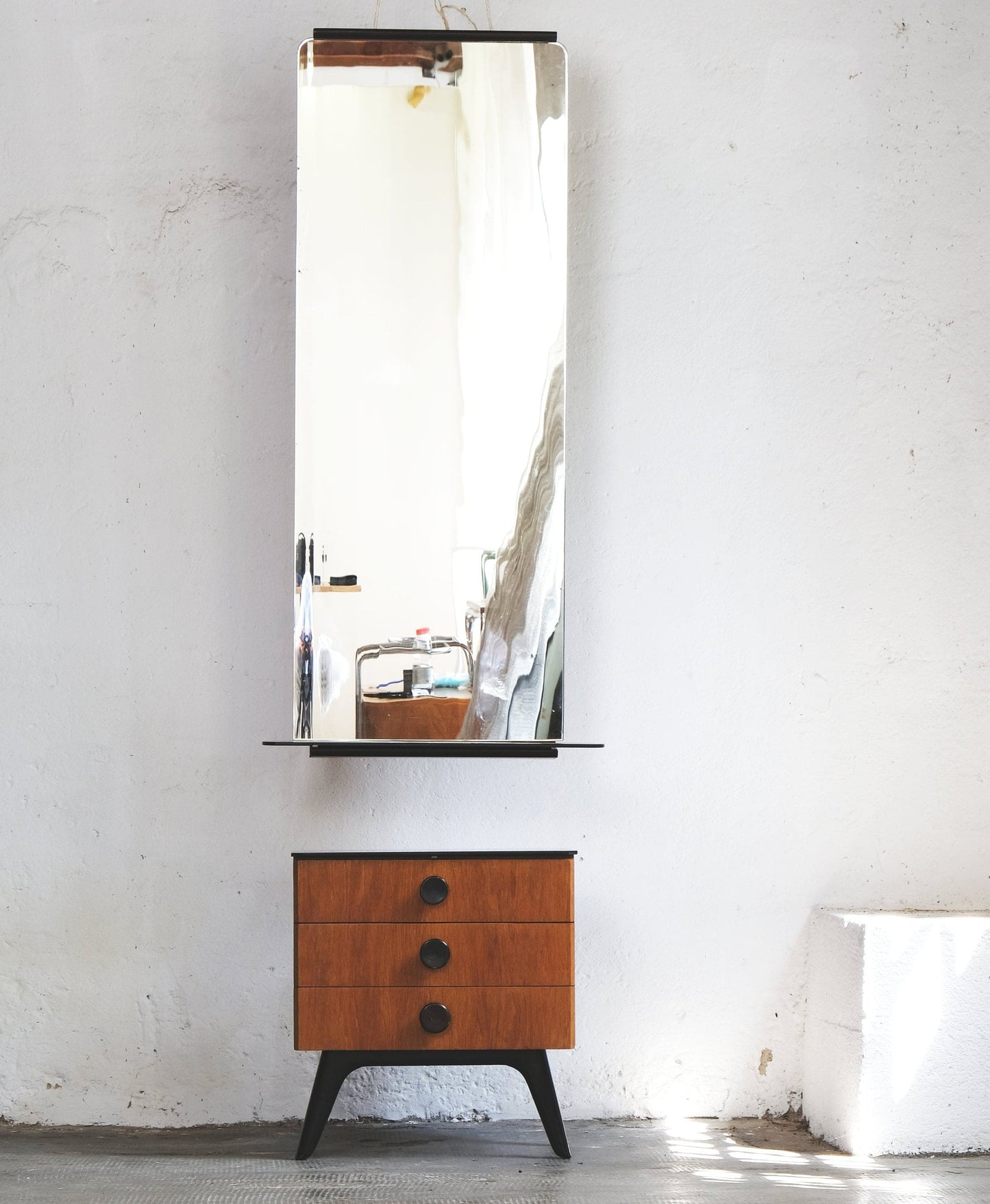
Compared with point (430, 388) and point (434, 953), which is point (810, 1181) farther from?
point (430, 388)

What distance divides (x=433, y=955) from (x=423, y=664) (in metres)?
0.55

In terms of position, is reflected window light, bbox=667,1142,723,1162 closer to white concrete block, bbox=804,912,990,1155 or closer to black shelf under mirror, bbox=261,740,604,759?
white concrete block, bbox=804,912,990,1155

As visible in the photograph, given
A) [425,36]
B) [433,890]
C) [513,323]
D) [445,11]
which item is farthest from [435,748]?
[445,11]

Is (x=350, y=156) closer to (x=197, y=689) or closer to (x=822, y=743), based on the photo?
(x=197, y=689)

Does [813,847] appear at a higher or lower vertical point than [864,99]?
lower

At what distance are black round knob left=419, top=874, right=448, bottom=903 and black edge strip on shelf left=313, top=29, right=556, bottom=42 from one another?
163 cm

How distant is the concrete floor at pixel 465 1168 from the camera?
1.70 m

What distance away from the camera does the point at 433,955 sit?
1.75m

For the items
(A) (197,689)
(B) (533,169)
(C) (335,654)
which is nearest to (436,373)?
Answer: (B) (533,169)

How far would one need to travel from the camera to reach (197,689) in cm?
207

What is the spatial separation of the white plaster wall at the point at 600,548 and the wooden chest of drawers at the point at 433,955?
302 mm

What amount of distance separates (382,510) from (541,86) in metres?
0.92

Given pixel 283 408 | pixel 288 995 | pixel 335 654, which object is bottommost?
pixel 288 995

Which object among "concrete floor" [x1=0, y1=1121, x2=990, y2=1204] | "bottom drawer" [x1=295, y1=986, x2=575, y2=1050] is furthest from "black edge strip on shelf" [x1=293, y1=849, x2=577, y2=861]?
"concrete floor" [x1=0, y1=1121, x2=990, y2=1204]
